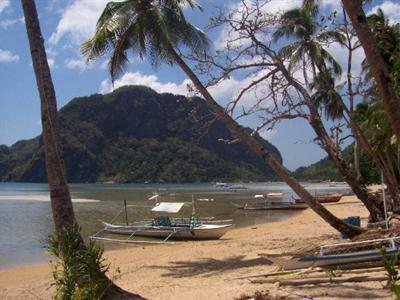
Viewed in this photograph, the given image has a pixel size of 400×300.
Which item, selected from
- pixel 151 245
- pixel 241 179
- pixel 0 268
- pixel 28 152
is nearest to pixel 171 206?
pixel 151 245

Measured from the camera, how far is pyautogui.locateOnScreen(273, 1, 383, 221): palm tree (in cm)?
1459

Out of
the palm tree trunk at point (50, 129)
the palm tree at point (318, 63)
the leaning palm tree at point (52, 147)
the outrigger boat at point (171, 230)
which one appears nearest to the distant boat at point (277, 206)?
the palm tree at point (318, 63)

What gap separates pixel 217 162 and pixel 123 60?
14905 centimetres

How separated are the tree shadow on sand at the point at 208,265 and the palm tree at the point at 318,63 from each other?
156 inches

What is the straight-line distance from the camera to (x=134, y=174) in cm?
15400

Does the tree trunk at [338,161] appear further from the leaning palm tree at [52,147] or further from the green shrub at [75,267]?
the green shrub at [75,267]

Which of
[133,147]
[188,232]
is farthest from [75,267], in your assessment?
[133,147]

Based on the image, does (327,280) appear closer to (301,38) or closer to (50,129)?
(50,129)

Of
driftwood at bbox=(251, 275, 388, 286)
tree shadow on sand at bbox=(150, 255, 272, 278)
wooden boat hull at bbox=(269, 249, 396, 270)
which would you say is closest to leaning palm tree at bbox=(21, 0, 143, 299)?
driftwood at bbox=(251, 275, 388, 286)

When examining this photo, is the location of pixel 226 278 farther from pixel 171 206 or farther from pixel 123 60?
pixel 171 206

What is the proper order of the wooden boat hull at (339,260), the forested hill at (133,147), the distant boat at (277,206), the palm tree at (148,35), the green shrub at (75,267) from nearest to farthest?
the green shrub at (75,267) → the wooden boat hull at (339,260) → the palm tree at (148,35) → the distant boat at (277,206) → the forested hill at (133,147)

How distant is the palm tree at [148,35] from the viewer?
14248 mm

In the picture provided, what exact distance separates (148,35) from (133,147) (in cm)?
15202

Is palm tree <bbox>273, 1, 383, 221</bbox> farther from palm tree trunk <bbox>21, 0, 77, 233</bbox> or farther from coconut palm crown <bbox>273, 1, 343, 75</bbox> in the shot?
palm tree trunk <bbox>21, 0, 77, 233</bbox>
